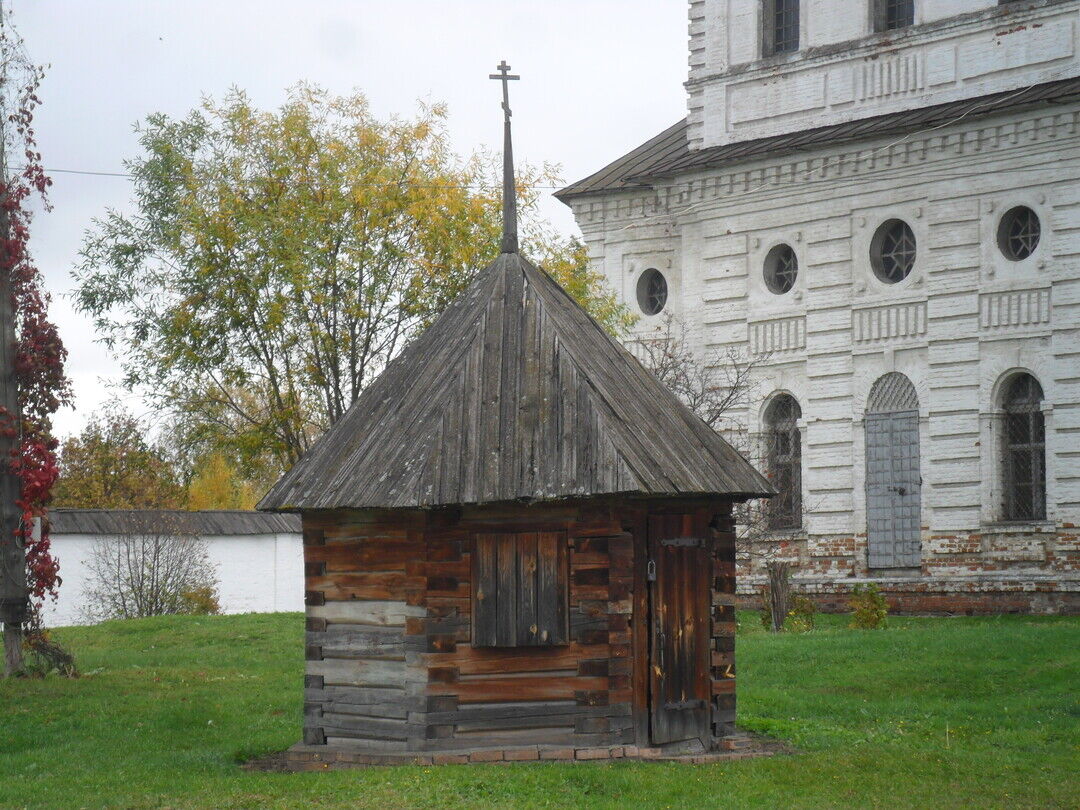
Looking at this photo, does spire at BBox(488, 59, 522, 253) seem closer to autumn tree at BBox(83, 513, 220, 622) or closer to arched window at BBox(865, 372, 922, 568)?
arched window at BBox(865, 372, 922, 568)

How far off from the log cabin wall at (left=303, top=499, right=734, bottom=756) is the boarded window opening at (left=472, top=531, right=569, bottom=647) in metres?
0.08

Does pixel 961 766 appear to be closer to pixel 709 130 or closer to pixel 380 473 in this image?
pixel 380 473

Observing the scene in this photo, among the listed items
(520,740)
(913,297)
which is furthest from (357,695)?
(913,297)

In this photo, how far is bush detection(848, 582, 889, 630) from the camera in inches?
1051

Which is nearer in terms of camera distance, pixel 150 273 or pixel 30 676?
pixel 30 676

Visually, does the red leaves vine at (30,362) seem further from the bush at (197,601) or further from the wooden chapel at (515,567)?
the bush at (197,601)

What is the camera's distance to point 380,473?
1434 centimetres

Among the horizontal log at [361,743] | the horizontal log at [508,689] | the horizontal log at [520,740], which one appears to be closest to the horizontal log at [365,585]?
the horizontal log at [508,689]

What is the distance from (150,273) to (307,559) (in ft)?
36.9

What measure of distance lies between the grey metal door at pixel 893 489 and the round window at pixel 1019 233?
3.41 metres

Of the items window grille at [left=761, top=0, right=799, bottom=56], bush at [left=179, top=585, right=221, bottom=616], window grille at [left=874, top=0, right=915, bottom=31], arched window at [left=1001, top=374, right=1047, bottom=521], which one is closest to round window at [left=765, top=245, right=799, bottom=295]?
window grille at [left=761, top=0, right=799, bottom=56]

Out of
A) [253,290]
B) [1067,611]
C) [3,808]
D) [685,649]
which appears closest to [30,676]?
[253,290]

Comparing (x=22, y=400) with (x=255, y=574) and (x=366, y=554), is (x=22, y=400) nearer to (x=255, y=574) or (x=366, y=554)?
(x=366, y=554)

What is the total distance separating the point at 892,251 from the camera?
30.3 metres
